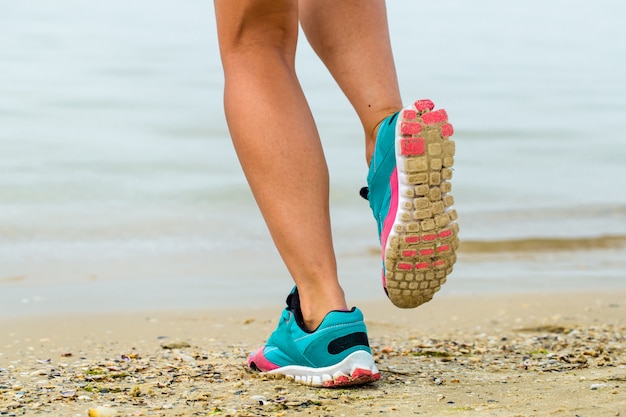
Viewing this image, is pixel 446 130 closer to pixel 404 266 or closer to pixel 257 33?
pixel 404 266

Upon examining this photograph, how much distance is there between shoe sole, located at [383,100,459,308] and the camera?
5.52 feet

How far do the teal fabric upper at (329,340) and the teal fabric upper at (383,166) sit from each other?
7.6 inches

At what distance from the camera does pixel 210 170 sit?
7.11 metres

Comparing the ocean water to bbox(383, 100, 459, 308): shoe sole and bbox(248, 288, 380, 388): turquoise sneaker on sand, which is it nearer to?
bbox(248, 288, 380, 388): turquoise sneaker on sand

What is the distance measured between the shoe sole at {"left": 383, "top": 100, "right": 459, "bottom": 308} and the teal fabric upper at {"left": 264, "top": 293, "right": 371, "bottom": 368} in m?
0.13

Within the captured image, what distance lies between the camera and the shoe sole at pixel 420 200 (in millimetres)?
1682

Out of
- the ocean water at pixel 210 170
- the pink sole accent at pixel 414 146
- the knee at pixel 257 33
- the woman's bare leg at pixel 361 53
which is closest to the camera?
the pink sole accent at pixel 414 146

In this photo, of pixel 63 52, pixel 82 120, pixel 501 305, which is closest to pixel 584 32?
pixel 63 52

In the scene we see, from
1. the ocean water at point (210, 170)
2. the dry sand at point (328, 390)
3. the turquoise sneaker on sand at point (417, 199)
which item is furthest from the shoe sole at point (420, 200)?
the ocean water at point (210, 170)

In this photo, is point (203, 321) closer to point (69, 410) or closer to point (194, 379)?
point (194, 379)

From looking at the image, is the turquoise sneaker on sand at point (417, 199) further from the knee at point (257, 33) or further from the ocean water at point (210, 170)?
the ocean water at point (210, 170)

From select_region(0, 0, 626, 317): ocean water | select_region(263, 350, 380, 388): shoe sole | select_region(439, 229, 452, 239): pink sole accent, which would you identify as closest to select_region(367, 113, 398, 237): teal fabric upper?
select_region(439, 229, 452, 239): pink sole accent

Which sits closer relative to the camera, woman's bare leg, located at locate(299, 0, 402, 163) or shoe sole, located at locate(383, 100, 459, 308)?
shoe sole, located at locate(383, 100, 459, 308)

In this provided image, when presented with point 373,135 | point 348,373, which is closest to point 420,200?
point 373,135
